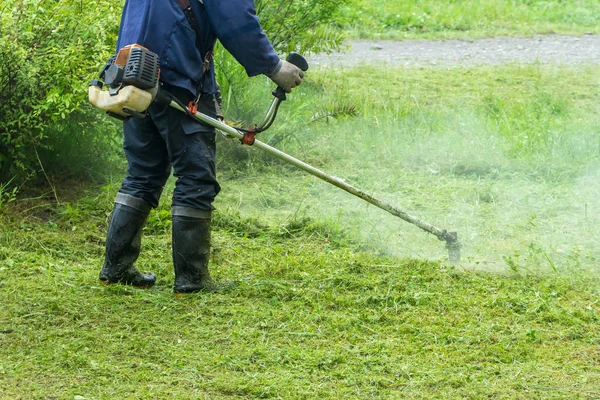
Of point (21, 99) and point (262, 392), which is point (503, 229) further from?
point (21, 99)

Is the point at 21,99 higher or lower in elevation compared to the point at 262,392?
higher

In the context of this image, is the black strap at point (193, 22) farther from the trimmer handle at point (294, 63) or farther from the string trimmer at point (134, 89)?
the trimmer handle at point (294, 63)

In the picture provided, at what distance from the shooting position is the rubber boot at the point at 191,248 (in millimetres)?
4242

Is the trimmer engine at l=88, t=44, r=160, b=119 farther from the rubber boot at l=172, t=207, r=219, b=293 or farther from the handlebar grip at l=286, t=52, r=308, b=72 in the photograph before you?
the handlebar grip at l=286, t=52, r=308, b=72

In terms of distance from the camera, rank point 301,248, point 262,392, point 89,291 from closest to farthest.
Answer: point 262,392 < point 89,291 < point 301,248

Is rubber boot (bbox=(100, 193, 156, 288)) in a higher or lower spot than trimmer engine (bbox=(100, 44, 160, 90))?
lower

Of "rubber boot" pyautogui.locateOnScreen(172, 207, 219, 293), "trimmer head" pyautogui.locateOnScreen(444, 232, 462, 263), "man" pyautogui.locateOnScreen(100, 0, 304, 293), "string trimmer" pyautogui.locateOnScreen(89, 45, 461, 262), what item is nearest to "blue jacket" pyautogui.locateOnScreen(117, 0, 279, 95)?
"man" pyautogui.locateOnScreen(100, 0, 304, 293)

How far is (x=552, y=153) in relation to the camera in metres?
6.70

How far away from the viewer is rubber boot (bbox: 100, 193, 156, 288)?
4379 mm

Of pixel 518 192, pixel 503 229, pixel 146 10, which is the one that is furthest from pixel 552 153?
pixel 146 10

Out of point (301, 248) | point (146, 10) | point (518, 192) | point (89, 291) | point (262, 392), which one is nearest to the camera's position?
point (262, 392)

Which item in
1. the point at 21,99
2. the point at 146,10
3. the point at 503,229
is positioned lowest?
the point at 503,229

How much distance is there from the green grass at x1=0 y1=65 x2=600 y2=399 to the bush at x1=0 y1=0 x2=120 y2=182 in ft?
1.61

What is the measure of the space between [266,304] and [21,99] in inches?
84.2
